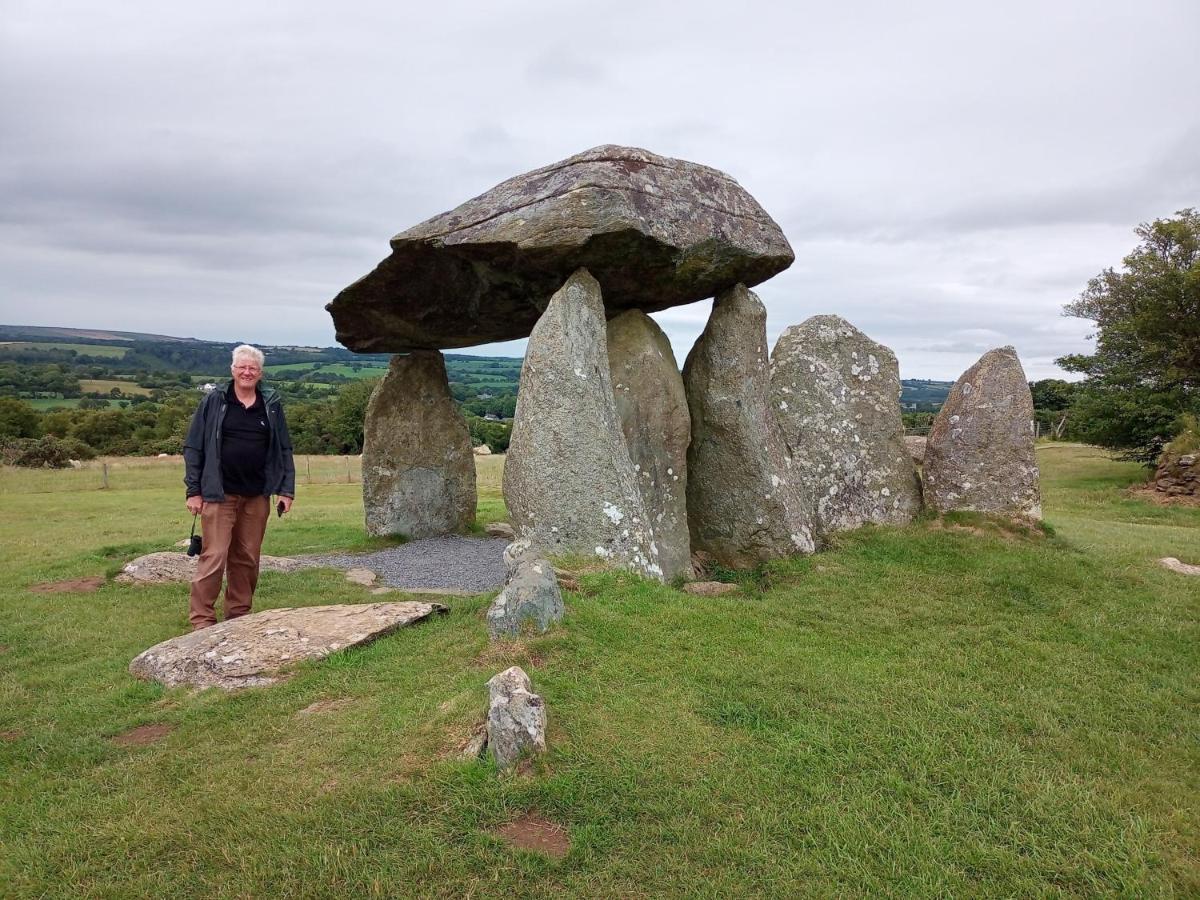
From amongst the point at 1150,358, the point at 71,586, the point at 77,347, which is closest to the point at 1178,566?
the point at 71,586

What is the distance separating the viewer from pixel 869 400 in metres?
11.8

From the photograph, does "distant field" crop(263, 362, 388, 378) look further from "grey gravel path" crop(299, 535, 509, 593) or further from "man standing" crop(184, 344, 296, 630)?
"man standing" crop(184, 344, 296, 630)

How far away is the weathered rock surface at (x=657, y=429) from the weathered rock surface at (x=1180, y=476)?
59.5ft

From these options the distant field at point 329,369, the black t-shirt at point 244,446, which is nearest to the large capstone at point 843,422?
the black t-shirt at point 244,446

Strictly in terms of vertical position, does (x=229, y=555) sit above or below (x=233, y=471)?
below

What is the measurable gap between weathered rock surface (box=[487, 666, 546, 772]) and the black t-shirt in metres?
5.00

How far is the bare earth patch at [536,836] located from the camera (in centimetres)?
424

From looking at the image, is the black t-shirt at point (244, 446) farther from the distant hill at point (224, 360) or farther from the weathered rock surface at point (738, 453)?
the distant hill at point (224, 360)

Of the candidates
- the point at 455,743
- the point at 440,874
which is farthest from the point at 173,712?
the point at 440,874

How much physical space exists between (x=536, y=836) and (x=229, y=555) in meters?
6.22

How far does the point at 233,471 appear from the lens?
8.63m

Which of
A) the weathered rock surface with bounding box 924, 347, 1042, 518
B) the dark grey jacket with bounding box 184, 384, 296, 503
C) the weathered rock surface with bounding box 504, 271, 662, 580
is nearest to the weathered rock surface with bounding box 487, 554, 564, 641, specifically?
the weathered rock surface with bounding box 504, 271, 662, 580

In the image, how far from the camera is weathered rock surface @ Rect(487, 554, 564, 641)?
666 centimetres

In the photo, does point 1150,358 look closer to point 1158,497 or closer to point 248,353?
point 1158,497
